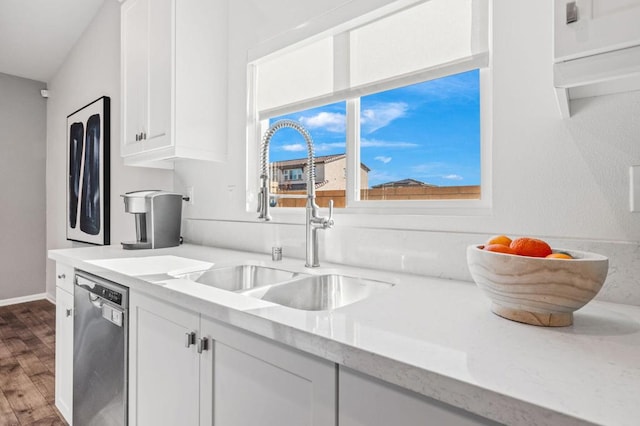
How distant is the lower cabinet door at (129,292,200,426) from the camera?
1054 millimetres

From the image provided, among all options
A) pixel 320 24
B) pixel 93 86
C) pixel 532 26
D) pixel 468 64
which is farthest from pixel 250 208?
pixel 93 86

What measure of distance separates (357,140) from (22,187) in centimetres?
478

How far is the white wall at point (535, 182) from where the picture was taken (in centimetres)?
91

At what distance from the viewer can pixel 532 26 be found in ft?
3.44

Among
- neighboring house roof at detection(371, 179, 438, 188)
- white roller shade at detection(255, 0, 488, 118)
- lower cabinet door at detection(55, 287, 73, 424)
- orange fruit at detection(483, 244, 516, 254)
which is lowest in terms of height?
lower cabinet door at detection(55, 287, 73, 424)

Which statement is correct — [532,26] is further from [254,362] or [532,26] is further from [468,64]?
[254,362]

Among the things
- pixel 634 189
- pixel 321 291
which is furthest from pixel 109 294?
pixel 634 189

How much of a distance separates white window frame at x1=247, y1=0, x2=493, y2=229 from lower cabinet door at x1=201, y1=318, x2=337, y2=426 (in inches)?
28.7

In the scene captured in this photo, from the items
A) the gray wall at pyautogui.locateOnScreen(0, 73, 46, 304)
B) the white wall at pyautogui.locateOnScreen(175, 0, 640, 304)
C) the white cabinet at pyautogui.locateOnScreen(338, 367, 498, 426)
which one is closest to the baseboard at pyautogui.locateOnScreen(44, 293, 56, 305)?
the gray wall at pyautogui.locateOnScreen(0, 73, 46, 304)

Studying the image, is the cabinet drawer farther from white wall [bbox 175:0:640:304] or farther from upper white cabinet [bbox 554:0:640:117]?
upper white cabinet [bbox 554:0:640:117]

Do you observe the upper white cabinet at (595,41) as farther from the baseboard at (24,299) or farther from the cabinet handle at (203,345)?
the baseboard at (24,299)

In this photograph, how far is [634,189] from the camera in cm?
87

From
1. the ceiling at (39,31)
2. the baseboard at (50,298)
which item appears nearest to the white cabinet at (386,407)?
the ceiling at (39,31)

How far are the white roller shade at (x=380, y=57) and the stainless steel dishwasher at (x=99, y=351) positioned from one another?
1202mm
